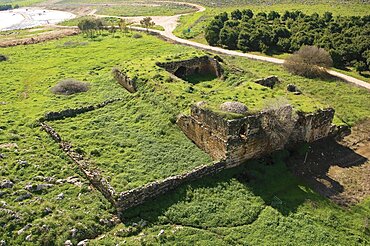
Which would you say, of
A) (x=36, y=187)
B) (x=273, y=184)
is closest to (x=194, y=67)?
(x=273, y=184)

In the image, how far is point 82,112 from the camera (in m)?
29.8

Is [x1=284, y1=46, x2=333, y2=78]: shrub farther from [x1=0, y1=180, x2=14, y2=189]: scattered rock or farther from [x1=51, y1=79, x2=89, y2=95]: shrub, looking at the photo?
[x1=0, y1=180, x2=14, y2=189]: scattered rock

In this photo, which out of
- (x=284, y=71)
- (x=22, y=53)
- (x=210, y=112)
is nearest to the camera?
(x=210, y=112)

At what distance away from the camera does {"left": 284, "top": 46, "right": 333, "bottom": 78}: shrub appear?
132 ft

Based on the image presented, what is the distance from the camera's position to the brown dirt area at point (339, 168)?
21844 mm

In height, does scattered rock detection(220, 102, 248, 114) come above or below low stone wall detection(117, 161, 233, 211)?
above

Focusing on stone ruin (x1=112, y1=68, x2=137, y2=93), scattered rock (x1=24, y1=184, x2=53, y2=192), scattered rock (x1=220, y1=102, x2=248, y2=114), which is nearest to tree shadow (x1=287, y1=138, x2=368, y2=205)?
scattered rock (x1=220, y1=102, x2=248, y2=114)

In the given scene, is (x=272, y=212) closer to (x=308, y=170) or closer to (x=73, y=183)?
(x=308, y=170)

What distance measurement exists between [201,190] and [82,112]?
13701 millimetres

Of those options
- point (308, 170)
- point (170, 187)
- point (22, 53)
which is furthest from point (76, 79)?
point (308, 170)

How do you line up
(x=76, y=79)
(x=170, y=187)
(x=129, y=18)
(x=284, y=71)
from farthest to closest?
1. (x=129, y=18)
2. (x=284, y=71)
3. (x=76, y=79)
4. (x=170, y=187)

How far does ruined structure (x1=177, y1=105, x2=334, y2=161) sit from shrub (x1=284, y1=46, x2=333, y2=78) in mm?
15737

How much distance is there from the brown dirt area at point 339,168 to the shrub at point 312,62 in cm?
1392

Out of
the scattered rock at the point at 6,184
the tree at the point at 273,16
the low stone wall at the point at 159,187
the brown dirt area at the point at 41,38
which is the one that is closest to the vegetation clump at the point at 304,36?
the tree at the point at 273,16
